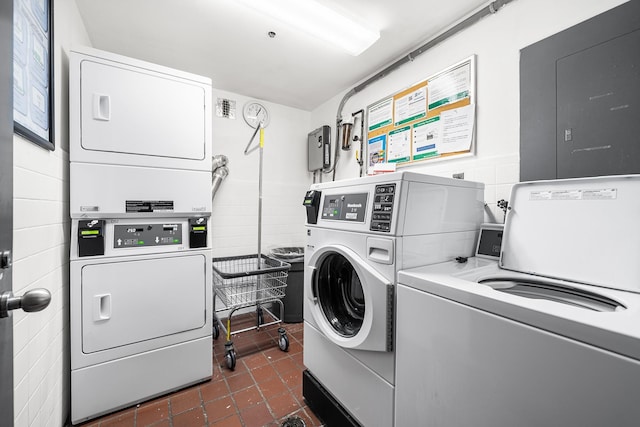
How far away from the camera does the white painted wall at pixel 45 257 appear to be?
0.97 meters

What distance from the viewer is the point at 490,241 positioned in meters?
1.41

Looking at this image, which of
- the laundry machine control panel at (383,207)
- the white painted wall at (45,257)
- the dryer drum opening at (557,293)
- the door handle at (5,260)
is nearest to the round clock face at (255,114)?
the white painted wall at (45,257)

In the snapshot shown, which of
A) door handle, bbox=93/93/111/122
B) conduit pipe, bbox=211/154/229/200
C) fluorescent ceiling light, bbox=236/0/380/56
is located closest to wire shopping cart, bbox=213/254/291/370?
conduit pipe, bbox=211/154/229/200

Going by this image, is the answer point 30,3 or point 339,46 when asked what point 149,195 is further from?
point 339,46

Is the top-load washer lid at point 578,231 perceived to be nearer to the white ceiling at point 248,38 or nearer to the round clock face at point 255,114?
the white ceiling at point 248,38

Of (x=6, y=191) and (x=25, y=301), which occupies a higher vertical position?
(x=6, y=191)

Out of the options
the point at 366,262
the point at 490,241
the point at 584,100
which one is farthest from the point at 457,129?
the point at 366,262

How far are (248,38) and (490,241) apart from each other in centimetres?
215

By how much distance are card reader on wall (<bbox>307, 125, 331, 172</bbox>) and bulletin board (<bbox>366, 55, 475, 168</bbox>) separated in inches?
25.0

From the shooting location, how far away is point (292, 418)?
150cm

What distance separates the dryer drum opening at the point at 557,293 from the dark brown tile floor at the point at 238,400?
1.25 meters

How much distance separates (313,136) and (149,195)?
6.68ft

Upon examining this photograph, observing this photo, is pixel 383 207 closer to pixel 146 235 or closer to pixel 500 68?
pixel 500 68

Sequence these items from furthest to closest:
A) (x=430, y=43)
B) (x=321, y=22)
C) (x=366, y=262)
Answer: (x=430, y=43), (x=321, y=22), (x=366, y=262)
